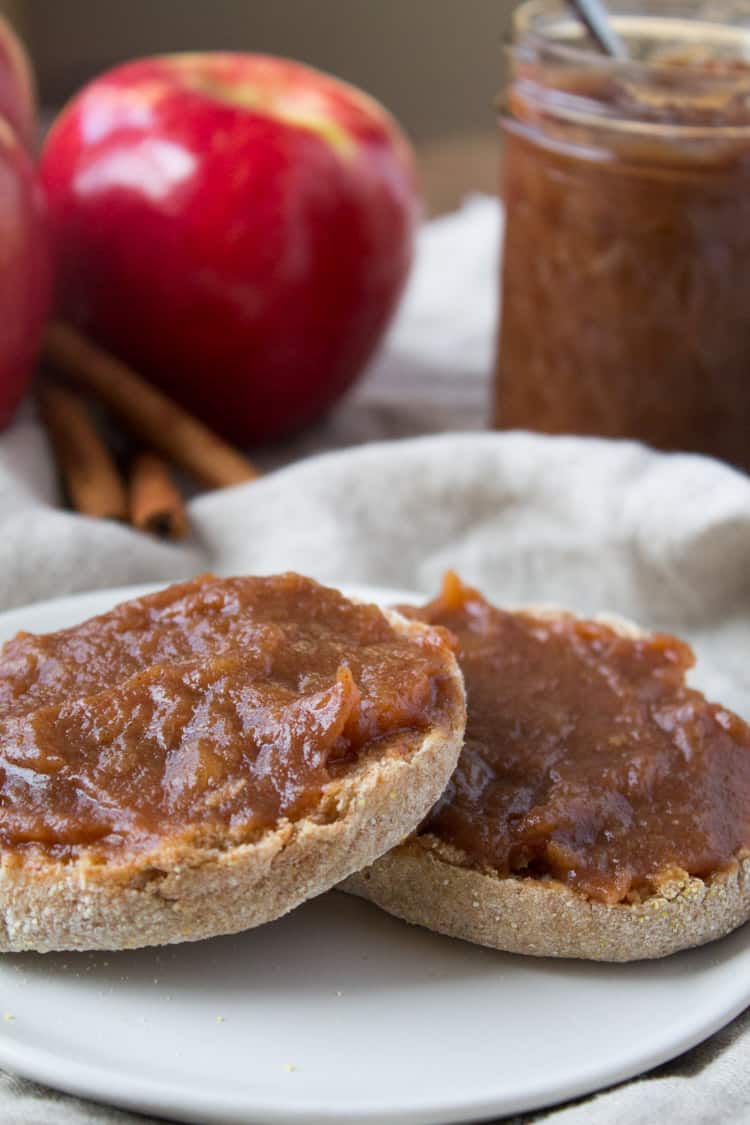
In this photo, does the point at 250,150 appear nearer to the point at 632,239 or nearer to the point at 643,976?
the point at 632,239

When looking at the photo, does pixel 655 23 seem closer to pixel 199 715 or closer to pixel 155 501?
pixel 155 501

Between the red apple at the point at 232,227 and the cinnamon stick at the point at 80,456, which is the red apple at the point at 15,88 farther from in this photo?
the cinnamon stick at the point at 80,456

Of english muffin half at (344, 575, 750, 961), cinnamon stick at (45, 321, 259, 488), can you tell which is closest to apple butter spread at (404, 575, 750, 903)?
english muffin half at (344, 575, 750, 961)

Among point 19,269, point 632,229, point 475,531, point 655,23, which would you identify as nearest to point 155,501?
point 19,269

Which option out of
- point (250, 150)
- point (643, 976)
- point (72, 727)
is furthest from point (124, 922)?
point (250, 150)

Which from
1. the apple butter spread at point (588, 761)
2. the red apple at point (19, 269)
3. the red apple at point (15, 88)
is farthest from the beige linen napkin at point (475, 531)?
the red apple at point (15, 88)
